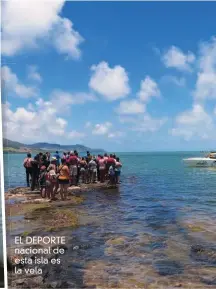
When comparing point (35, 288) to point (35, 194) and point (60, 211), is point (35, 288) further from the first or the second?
point (35, 194)

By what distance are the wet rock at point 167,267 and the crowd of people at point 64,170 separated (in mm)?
7196

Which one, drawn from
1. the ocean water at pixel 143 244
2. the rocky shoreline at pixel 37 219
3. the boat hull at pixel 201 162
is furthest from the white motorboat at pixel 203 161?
the ocean water at pixel 143 244

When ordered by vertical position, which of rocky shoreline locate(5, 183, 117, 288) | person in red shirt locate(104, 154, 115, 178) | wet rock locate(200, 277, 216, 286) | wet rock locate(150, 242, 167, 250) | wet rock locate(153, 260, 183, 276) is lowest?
wet rock locate(200, 277, 216, 286)

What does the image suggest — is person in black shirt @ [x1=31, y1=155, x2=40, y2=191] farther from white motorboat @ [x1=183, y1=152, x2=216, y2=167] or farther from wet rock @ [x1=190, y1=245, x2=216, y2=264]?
white motorboat @ [x1=183, y1=152, x2=216, y2=167]

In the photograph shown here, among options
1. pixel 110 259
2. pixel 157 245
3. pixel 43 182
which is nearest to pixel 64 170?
pixel 43 182

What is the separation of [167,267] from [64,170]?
300 inches

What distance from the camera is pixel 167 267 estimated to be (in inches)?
336

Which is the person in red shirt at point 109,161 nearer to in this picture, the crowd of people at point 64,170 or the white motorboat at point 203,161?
the crowd of people at point 64,170

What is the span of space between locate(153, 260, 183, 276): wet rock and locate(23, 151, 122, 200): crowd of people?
7.20 m

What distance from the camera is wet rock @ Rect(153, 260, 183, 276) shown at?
8273mm

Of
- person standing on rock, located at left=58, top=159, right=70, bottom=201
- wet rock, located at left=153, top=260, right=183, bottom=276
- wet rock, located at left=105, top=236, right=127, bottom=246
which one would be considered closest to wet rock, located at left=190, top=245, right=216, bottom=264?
wet rock, located at left=153, top=260, right=183, bottom=276

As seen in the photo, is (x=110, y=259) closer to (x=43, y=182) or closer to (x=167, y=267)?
(x=167, y=267)

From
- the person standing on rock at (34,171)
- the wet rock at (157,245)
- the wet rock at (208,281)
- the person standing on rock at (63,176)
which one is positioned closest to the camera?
the wet rock at (208,281)

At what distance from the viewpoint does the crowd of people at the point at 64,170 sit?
52.2ft
